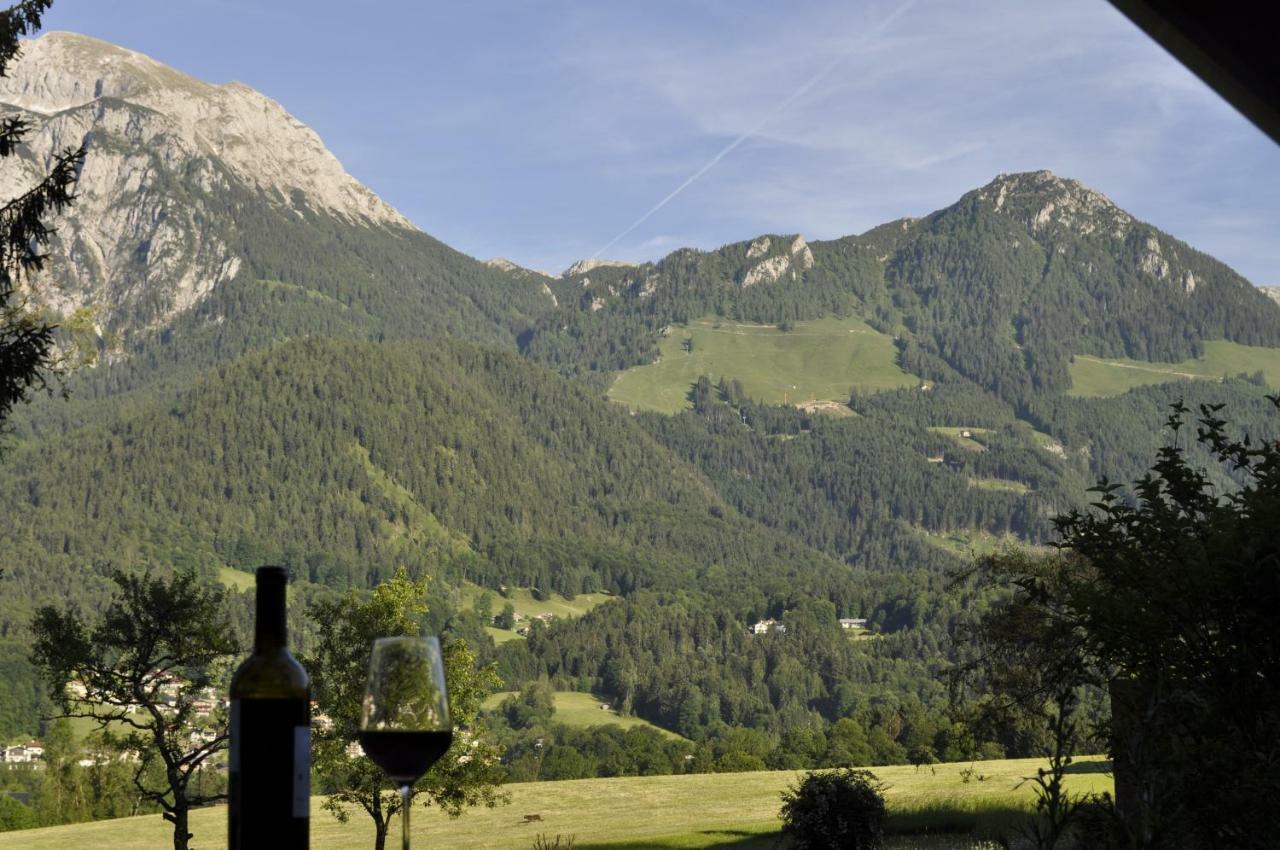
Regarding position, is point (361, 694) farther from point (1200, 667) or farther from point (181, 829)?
point (1200, 667)

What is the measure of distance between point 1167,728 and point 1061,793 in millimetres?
2739

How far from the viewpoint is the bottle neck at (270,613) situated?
257cm

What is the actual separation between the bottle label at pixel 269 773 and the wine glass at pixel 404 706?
1.37 ft

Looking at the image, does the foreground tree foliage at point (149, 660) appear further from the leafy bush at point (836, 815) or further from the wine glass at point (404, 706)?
the wine glass at point (404, 706)

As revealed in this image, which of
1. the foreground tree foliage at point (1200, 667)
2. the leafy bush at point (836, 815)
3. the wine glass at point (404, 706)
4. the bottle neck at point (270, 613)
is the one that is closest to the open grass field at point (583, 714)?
the leafy bush at point (836, 815)

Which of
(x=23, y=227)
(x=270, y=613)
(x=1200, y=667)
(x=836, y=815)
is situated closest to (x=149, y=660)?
(x=836, y=815)

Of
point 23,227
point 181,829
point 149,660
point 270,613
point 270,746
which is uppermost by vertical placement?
point 23,227


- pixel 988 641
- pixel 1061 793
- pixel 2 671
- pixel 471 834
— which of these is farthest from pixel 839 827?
pixel 2 671

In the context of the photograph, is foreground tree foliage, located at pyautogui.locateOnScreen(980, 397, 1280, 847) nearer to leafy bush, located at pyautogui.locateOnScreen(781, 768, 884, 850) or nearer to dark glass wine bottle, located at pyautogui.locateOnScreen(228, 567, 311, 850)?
dark glass wine bottle, located at pyautogui.locateOnScreen(228, 567, 311, 850)

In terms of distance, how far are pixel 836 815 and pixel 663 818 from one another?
26.4 metres

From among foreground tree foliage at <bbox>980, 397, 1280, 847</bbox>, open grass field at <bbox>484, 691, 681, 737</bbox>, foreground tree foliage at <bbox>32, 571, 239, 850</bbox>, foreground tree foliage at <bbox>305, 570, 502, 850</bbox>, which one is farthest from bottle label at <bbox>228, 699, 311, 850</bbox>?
open grass field at <bbox>484, 691, 681, 737</bbox>

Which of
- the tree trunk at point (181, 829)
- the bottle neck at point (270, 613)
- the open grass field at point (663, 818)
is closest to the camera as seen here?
the bottle neck at point (270, 613)

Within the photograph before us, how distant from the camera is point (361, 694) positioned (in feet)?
121

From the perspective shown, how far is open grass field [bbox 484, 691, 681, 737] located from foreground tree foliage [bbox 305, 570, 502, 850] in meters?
133
